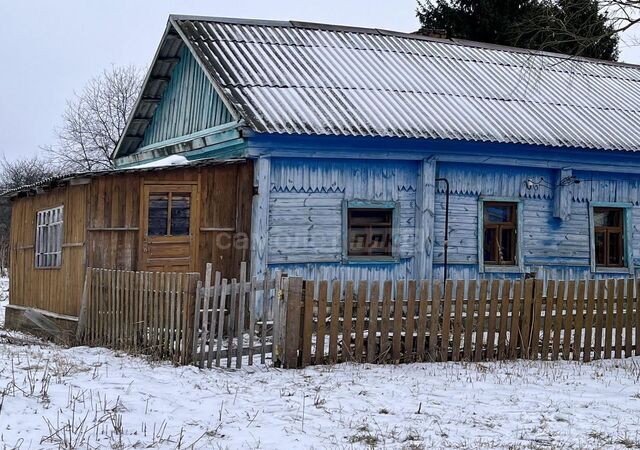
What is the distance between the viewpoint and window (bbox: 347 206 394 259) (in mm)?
13602

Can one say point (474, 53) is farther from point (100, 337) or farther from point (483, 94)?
point (100, 337)

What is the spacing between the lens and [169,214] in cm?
1234

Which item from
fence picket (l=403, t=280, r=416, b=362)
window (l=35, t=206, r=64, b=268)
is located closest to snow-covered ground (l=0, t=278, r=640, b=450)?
fence picket (l=403, t=280, r=416, b=362)

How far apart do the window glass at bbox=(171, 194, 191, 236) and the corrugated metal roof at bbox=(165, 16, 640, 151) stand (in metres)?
1.54

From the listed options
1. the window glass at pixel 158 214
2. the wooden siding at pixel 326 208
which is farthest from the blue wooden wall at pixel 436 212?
the window glass at pixel 158 214

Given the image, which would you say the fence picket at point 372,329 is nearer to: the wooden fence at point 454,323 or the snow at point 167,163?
the wooden fence at point 454,323

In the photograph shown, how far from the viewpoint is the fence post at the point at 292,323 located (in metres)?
8.95

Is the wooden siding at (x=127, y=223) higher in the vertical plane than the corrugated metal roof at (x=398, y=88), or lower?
lower

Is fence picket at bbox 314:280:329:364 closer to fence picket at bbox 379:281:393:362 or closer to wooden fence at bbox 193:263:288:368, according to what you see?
wooden fence at bbox 193:263:288:368

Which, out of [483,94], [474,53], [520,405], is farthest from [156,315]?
[474,53]

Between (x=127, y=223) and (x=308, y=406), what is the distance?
6.18m

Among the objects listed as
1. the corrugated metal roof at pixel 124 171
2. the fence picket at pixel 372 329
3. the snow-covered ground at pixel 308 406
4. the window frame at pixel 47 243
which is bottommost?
the snow-covered ground at pixel 308 406

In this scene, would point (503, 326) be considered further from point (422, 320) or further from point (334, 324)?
point (334, 324)

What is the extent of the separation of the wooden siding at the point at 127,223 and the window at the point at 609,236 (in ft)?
23.2
